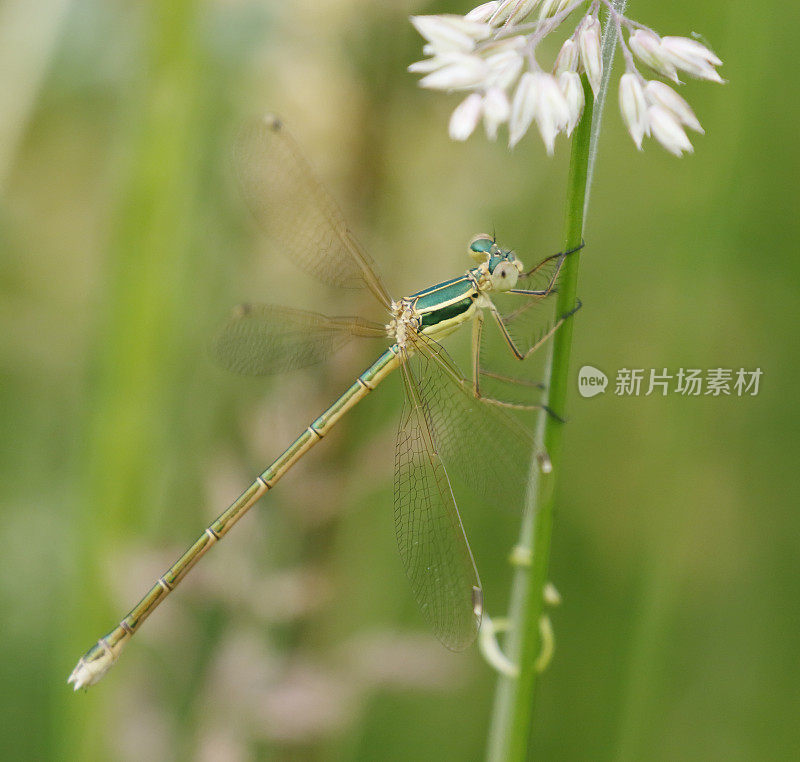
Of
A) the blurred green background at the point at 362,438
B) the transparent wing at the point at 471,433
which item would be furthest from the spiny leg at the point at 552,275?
the blurred green background at the point at 362,438

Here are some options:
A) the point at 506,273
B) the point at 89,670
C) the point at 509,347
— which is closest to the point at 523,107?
the point at 506,273

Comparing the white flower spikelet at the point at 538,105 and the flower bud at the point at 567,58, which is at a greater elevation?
the flower bud at the point at 567,58

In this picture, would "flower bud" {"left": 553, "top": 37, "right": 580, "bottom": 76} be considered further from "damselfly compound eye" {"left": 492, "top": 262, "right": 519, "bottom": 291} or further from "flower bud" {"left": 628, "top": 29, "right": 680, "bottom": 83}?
"damselfly compound eye" {"left": 492, "top": 262, "right": 519, "bottom": 291}

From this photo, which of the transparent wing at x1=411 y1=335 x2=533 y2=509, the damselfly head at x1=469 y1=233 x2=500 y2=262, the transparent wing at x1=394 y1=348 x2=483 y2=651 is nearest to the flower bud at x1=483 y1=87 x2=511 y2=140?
the transparent wing at x1=411 y1=335 x2=533 y2=509

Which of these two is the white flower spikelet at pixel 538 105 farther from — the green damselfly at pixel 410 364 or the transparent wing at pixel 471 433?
the transparent wing at pixel 471 433

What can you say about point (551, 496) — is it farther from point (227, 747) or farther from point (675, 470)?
point (227, 747)

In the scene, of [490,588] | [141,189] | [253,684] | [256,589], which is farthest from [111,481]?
[490,588]
